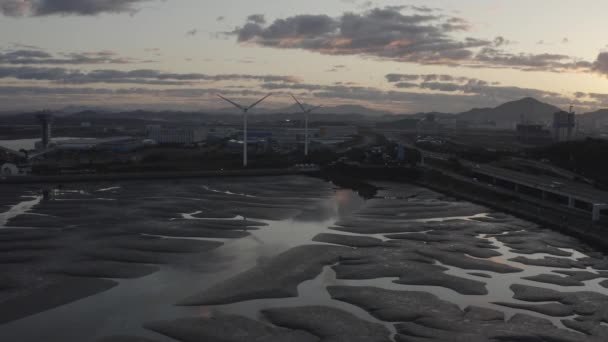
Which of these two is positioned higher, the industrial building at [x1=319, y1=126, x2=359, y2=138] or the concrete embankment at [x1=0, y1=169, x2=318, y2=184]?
the industrial building at [x1=319, y1=126, x2=359, y2=138]

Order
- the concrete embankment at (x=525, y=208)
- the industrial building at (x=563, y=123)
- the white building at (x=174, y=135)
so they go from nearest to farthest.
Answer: the concrete embankment at (x=525, y=208) → the white building at (x=174, y=135) → the industrial building at (x=563, y=123)

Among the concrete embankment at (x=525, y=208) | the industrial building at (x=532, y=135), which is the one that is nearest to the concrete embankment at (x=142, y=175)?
the concrete embankment at (x=525, y=208)

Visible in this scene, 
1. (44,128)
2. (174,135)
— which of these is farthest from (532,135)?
(44,128)

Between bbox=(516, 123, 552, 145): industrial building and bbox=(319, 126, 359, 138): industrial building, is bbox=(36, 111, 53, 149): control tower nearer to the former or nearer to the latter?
bbox=(319, 126, 359, 138): industrial building

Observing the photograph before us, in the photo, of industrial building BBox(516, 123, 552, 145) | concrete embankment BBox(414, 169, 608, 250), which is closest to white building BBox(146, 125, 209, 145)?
concrete embankment BBox(414, 169, 608, 250)

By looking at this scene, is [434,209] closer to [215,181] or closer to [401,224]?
[401,224]

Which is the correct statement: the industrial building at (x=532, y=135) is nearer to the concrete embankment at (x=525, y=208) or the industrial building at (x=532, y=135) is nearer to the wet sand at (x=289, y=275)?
the concrete embankment at (x=525, y=208)
